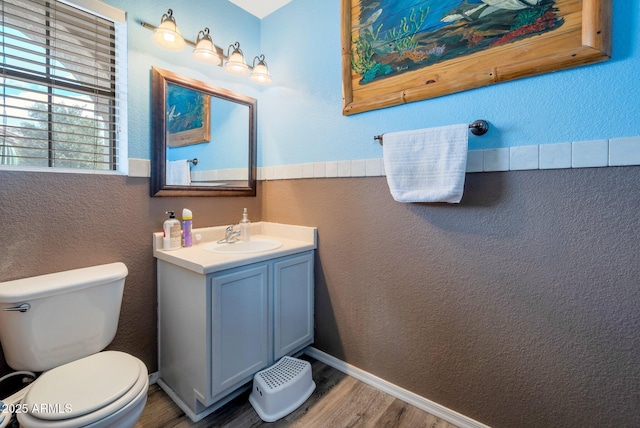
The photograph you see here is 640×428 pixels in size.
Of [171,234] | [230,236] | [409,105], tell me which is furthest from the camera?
[230,236]

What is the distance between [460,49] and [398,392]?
1.69 metres

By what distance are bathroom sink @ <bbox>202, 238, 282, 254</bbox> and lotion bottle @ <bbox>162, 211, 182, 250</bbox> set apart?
14 cm

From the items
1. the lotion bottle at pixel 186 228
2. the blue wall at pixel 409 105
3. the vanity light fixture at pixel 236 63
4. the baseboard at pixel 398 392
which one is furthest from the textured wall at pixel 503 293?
the vanity light fixture at pixel 236 63

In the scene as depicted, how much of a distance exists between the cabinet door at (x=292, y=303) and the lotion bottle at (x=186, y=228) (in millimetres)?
515

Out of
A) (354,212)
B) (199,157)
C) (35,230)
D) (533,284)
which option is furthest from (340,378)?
(35,230)

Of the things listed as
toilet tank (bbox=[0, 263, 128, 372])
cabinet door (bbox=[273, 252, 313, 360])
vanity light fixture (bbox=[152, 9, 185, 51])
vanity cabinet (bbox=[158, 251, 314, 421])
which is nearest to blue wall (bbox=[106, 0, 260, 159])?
vanity light fixture (bbox=[152, 9, 185, 51])

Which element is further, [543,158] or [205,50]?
[205,50]

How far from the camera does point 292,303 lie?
5.54ft

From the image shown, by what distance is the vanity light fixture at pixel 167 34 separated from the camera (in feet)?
4.69

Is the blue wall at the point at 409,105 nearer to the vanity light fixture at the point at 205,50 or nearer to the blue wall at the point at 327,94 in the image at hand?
the blue wall at the point at 327,94

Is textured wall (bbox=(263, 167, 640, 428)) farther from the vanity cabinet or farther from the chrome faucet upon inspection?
the chrome faucet

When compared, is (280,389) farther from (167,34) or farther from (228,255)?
(167,34)

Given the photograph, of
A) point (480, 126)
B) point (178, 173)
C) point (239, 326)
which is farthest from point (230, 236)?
point (480, 126)

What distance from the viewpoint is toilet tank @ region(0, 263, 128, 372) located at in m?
1.10
